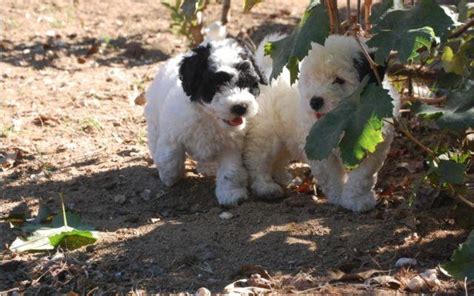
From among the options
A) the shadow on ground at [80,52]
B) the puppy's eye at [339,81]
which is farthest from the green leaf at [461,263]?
the shadow on ground at [80,52]

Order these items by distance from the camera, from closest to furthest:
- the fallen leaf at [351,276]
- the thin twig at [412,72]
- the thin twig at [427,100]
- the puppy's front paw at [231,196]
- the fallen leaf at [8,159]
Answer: the fallen leaf at [351,276], the thin twig at [427,100], the puppy's front paw at [231,196], the thin twig at [412,72], the fallen leaf at [8,159]

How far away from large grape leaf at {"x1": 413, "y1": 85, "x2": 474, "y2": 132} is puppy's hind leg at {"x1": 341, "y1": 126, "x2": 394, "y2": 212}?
0.71 m

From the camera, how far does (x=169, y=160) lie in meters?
4.82

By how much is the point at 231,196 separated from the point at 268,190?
0.69ft

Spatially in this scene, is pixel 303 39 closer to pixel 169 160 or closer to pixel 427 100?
pixel 427 100

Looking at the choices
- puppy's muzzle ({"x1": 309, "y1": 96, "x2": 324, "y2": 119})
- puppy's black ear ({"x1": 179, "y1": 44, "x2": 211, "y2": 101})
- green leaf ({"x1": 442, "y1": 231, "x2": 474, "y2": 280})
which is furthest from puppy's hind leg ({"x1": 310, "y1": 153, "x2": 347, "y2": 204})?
green leaf ({"x1": 442, "y1": 231, "x2": 474, "y2": 280})

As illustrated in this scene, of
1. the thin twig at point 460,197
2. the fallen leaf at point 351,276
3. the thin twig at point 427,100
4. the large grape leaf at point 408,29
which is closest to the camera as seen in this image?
the large grape leaf at point 408,29

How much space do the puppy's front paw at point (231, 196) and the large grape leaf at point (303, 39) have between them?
108 centimetres

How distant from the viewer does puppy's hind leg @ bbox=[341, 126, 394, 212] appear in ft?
14.4

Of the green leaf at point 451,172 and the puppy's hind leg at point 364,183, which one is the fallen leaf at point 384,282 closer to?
the green leaf at point 451,172

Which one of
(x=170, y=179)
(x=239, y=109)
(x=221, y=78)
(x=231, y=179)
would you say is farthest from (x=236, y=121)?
(x=170, y=179)

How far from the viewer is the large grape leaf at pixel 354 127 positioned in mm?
3408

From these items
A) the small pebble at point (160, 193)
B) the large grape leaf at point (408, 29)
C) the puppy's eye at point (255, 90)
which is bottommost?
the small pebble at point (160, 193)

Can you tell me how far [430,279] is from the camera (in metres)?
3.43
